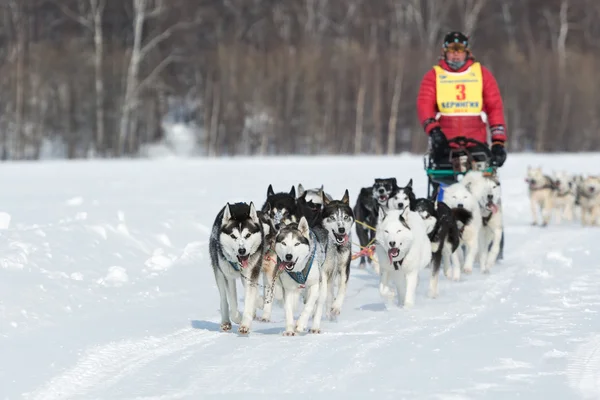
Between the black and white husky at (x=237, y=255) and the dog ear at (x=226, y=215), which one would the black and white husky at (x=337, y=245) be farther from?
the dog ear at (x=226, y=215)

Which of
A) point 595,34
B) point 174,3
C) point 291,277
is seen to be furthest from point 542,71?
point 291,277

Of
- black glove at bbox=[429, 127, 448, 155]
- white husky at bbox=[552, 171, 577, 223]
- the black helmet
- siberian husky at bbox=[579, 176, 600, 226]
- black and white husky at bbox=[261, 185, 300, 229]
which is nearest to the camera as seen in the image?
black and white husky at bbox=[261, 185, 300, 229]

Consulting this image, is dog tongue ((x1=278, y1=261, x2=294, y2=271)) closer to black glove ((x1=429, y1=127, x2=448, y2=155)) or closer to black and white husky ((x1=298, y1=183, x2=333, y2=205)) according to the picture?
black and white husky ((x1=298, y1=183, x2=333, y2=205))

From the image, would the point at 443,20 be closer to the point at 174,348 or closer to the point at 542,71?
the point at 542,71

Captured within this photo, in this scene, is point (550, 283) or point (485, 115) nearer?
point (550, 283)

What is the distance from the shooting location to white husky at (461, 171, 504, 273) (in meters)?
7.53

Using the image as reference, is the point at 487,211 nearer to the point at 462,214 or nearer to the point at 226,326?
the point at 462,214

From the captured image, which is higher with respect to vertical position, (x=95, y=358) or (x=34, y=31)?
(x=34, y=31)

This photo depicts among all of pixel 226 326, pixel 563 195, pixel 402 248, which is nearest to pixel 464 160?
pixel 402 248

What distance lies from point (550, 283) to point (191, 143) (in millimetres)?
24102

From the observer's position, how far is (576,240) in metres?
9.57

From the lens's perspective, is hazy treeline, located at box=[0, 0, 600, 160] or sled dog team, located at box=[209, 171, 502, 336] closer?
sled dog team, located at box=[209, 171, 502, 336]

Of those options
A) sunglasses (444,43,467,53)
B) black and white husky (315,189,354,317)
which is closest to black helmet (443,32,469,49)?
sunglasses (444,43,467,53)

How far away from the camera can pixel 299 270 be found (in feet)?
16.4
